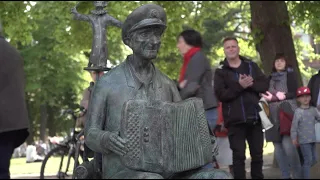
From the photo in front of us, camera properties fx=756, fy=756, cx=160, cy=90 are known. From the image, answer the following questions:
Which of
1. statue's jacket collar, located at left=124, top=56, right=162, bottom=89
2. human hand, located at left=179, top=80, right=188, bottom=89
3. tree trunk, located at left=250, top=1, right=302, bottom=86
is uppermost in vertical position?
tree trunk, located at left=250, top=1, right=302, bottom=86

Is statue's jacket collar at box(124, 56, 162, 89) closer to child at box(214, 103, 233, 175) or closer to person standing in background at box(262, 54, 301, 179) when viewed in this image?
person standing in background at box(262, 54, 301, 179)

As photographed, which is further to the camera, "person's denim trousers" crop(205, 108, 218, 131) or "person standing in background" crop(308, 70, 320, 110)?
"person's denim trousers" crop(205, 108, 218, 131)

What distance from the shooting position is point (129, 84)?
486 cm

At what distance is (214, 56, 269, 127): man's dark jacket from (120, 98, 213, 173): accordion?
4.26m

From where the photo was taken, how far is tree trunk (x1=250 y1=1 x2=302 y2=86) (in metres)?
14.9

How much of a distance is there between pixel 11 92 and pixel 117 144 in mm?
2429

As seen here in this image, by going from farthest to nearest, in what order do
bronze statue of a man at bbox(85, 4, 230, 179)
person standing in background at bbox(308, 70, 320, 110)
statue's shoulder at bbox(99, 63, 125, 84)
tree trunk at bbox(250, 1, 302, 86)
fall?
tree trunk at bbox(250, 1, 302, 86) → person standing in background at bbox(308, 70, 320, 110) → statue's shoulder at bbox(99, 63, 125, 84) → bronze statue of a man at bbox(85, 4, 230, 179)

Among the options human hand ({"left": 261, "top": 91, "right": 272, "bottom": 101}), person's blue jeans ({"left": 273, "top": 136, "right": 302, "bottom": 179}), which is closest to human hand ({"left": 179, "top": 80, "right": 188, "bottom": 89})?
human hand ({"left": 261, "top": 91, "right": 272, "bottom": 101})

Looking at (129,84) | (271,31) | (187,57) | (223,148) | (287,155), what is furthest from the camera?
(271,31)

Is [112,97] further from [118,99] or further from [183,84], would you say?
[183,84]

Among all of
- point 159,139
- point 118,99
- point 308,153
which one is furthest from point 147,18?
point 308,153

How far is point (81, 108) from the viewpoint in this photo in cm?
1151

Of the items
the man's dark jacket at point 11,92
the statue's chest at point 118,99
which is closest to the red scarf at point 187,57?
the man's dark jacket at point 11,92

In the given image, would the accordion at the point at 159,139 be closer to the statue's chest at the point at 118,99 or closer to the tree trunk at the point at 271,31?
the statue's chest at the point at 118,99
